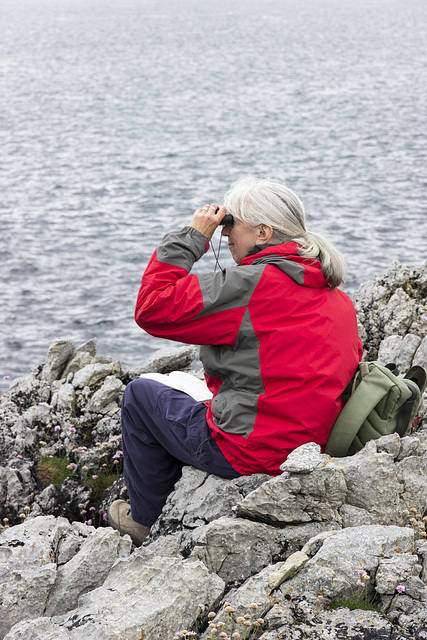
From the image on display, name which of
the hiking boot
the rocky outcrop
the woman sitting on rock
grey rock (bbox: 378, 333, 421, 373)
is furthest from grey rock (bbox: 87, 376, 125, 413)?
grey rock (bbox: 378, 333, 421, 373)

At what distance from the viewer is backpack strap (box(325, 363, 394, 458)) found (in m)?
5.45

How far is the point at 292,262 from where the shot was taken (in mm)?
5176

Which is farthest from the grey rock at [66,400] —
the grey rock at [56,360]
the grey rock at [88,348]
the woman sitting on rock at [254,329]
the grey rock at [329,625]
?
the grey rock at [329,625]

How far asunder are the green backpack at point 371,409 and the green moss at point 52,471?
3.66 m

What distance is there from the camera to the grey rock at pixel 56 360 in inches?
381

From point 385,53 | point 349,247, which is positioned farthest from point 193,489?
point 385,53

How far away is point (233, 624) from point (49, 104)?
56582 mm

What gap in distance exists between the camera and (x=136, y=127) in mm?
49062

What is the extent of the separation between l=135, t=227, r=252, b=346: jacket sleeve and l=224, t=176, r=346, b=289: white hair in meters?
0.63

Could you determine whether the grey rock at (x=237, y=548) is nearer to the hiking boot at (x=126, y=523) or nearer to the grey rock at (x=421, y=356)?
the hiking boot at (x=126, y=523)

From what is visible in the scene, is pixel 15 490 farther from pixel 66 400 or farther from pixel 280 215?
pixel 280 215

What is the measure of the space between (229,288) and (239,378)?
0.75 meters

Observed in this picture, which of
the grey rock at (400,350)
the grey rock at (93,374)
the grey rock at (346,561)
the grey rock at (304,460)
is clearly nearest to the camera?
the grey rock at (346,561)

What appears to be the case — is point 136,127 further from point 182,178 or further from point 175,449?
point 175,449
